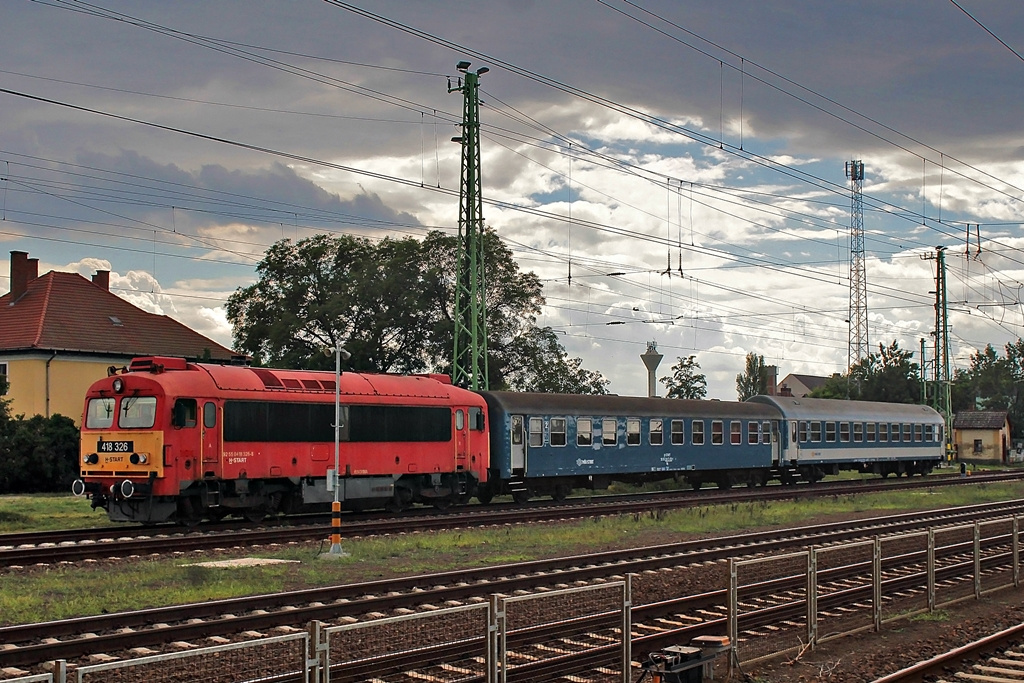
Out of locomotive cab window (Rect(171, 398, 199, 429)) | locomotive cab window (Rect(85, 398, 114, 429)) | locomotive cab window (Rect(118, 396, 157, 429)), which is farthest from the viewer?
locomotive cab window (Rect(85, 398, 114, 429))

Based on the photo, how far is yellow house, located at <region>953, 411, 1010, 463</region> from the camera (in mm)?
83312

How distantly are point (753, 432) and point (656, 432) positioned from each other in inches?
269

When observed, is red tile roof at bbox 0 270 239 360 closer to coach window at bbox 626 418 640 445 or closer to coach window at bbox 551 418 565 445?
coach window at bbox 551 418 565 445

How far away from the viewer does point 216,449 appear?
25250 millimetres

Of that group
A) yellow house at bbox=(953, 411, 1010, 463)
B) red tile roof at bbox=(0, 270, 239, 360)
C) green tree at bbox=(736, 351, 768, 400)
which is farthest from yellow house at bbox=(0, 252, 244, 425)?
green tree at bbox=(736, 351, 768, 400)

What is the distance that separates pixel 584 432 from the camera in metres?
36.2

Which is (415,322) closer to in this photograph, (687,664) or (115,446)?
(115,446)

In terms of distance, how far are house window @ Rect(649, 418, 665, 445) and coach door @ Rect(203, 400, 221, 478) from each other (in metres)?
18.0

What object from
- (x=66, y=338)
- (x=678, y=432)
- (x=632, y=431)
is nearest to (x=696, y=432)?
(x=678, y=432)

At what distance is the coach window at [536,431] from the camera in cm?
3478

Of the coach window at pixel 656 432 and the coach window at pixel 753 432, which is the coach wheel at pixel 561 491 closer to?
the coach window at pixel 656 432

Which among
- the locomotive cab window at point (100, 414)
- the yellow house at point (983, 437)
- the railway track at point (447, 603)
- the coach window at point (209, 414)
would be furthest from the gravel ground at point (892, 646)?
the yellow house at point (983, 437)

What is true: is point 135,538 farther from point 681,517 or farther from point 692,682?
point 692,682

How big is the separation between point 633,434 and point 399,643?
28.2 m
